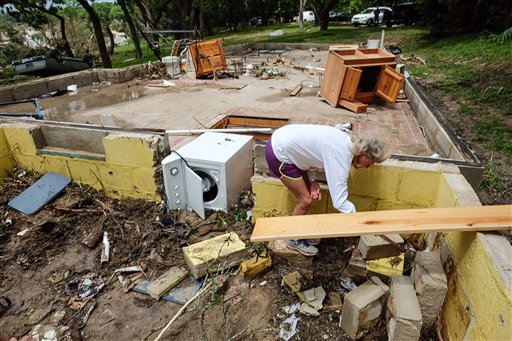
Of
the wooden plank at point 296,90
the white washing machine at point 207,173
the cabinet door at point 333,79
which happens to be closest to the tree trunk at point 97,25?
the wooden plank at point 296,90

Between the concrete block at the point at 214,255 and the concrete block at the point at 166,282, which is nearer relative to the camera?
the concrete block at the point at 166,282

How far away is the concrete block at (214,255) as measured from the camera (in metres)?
3.32

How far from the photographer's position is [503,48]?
11.0 m

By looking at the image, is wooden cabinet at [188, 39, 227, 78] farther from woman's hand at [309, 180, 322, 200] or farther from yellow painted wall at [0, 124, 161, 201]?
woman's hand at [309, 180, 322, 200]

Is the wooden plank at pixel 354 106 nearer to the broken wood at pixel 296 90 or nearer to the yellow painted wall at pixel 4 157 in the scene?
the broken wood at pixel 296 90

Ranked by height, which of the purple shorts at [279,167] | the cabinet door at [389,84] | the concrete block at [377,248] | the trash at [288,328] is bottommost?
the trash at [288,328]

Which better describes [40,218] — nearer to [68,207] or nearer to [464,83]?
[68,207]

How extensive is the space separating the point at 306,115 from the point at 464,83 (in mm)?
5632

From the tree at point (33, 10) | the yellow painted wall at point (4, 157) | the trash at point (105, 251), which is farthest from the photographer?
the tree at point (33, 10)

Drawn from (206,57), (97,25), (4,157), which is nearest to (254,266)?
(4,157)

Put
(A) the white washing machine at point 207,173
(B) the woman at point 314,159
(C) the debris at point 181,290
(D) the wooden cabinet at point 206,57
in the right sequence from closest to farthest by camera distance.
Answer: (B) the woman at point 314,159 < (C) the debris at point 181,290 < (A) the white washing machine at point 207,173 < (D) the wooden cabinet at point 206,57

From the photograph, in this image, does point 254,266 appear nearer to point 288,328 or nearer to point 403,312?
point 288,328

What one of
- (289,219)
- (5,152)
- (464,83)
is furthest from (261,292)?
(464,83)

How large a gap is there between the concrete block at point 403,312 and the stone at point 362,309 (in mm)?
83
